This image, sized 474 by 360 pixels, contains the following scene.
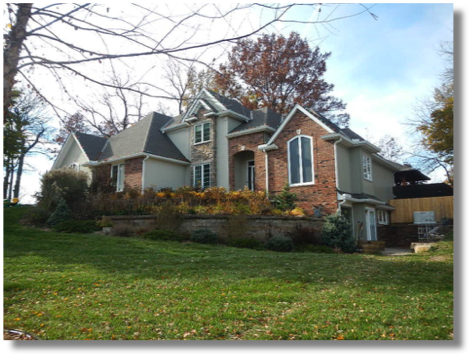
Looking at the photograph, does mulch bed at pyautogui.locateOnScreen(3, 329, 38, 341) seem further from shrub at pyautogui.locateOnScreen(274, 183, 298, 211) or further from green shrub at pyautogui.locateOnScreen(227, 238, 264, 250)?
shrub at pyautogui.locateOnScreen(274, 183, 298, 211)

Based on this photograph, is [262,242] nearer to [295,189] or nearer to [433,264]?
[295,189]

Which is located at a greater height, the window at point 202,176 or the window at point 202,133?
the window at point 202,133

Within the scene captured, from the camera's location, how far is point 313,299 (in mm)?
6289

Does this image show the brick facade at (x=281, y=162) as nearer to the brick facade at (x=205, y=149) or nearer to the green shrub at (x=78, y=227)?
the brick facade at (x=205, y=149)

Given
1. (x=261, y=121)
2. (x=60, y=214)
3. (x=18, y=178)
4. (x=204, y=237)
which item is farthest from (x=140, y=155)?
(x=18, y=178)

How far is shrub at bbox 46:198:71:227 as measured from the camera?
16.2m

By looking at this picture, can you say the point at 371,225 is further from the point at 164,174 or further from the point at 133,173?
the point at 133,173

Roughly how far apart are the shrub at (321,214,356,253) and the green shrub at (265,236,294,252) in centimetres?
211

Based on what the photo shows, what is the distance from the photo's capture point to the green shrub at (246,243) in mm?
13117

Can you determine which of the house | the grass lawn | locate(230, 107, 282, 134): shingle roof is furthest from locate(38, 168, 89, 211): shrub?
locate(230, 107, 282, 134): shingle roof

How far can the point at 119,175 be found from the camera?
22656 millimetres

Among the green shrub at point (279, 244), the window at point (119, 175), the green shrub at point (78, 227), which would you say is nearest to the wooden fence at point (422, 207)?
the green shrub at point (279, 244)

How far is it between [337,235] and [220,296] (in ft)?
30.7

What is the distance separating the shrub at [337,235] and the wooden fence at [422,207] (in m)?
8.09
